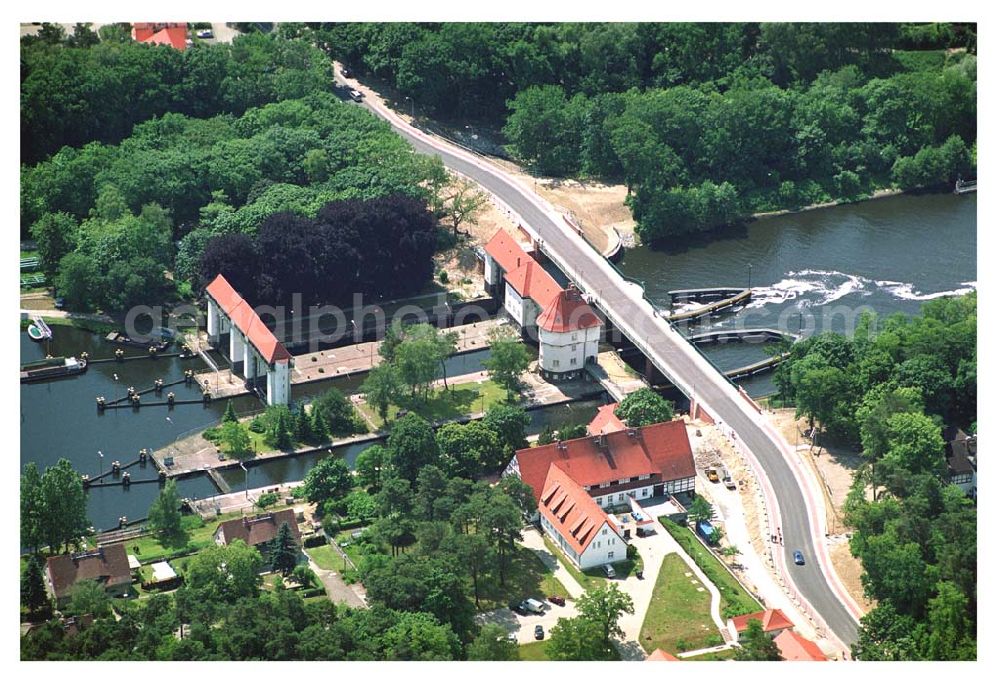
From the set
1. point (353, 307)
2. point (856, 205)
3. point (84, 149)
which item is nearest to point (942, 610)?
point (353, 307)

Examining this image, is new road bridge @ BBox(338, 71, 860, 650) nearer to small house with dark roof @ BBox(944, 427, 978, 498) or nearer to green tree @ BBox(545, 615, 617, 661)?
small house with dark roof @ BBox(944, 427, 978, 498)

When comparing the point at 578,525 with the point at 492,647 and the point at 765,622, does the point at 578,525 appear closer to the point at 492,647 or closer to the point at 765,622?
the point at 765,622

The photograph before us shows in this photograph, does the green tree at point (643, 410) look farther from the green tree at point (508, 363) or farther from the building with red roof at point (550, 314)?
the building with red roof at point (550, 314)

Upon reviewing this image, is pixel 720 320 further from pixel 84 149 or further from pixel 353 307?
pixel 84 149

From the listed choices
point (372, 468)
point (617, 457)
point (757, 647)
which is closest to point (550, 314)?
point (617, 457)

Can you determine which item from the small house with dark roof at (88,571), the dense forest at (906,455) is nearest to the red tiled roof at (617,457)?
the dense forest at (906,455)
